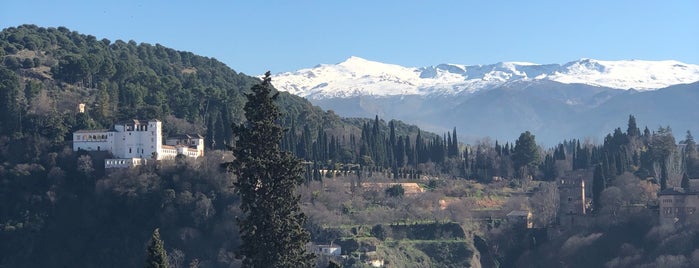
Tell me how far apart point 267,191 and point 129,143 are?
5650 centimetres

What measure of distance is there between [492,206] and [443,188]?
3935mm

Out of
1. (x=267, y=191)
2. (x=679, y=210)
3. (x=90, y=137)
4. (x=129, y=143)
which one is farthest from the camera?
(x=90, y=137)

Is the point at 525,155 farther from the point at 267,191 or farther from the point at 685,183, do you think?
the point at 267,191

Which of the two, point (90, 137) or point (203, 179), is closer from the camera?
point (203, 179)

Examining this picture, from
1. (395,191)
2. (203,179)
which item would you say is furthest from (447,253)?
(203,179)

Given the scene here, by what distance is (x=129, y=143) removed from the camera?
288 feet

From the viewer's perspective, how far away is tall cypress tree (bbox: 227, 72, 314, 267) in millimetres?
32344

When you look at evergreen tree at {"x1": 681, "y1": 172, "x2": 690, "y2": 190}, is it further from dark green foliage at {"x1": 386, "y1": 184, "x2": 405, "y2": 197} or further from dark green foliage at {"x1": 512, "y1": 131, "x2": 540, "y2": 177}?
dark green foliage at {"x1": 512, "y1": 131, "x2": 540, "y2": 177}

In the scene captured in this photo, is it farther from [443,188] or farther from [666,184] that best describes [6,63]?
[666,184]

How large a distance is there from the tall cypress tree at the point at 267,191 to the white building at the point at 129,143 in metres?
55.3

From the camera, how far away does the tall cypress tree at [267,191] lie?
32344mm

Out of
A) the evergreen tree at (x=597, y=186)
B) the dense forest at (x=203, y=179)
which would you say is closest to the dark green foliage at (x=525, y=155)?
the dense forest at (x=203, y=179)

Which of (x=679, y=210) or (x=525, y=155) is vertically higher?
(x=525, y=155)

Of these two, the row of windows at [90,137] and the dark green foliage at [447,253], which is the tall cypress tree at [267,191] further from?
the row of windows at [90,137]
